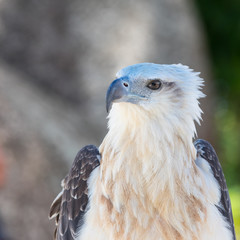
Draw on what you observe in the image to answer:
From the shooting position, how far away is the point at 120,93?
3.46 m

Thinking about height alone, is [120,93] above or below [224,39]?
below

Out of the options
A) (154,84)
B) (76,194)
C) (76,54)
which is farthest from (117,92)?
(76,54)

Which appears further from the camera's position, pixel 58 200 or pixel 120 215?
pixel 58 200

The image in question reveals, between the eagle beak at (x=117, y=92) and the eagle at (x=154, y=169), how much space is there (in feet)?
0.16

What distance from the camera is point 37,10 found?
10.5 m

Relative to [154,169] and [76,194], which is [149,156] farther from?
[76,194]

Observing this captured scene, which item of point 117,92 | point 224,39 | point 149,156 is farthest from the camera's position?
point 224,39

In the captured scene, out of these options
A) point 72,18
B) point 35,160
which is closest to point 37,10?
point 72,18

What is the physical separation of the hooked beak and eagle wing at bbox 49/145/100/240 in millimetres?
807

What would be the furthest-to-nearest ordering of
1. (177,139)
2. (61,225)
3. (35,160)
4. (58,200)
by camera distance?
(35,160)
(58,200)
(61,225)
(177,139)

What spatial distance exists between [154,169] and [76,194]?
0.69 metres

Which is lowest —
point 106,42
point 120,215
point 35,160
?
point 120,215

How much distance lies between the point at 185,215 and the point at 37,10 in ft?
24.3

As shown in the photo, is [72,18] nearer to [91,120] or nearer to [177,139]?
[91,120]
